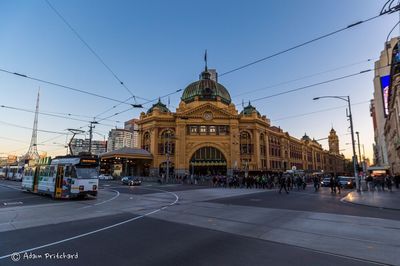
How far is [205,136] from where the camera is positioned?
64500 millimetres

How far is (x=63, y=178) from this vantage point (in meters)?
20.4

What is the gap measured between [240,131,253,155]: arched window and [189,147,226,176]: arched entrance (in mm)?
7079

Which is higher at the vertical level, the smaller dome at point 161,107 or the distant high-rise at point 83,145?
the smaller dome at point 161,107

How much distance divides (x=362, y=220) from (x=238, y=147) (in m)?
53.4

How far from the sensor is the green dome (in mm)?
70500

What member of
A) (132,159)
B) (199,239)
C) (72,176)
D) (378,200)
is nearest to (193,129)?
(132,159)

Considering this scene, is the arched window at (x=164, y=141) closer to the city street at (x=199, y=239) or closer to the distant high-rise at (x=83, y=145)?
the distant high-rise at (x=83, y=145)

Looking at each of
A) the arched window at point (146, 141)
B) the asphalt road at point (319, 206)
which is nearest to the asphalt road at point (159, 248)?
the asphalt road at point (319, 206)

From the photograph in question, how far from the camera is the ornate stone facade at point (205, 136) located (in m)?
63.3

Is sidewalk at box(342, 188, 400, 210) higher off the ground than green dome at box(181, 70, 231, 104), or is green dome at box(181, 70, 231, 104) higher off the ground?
green dome at box(181, 70, 231, 104)

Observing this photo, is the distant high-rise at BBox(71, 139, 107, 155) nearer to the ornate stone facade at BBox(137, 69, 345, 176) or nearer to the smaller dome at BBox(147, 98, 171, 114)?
the ornate stone facade at BBox(137, 69, 345, 176)

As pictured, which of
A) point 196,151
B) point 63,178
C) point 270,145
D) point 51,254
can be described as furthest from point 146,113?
point 51,254

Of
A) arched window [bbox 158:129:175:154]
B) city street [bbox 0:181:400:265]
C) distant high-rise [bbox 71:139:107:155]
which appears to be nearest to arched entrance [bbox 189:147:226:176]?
arched window [bbox 158:129:175:154]

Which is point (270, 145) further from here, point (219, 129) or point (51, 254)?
point (51, 254)
